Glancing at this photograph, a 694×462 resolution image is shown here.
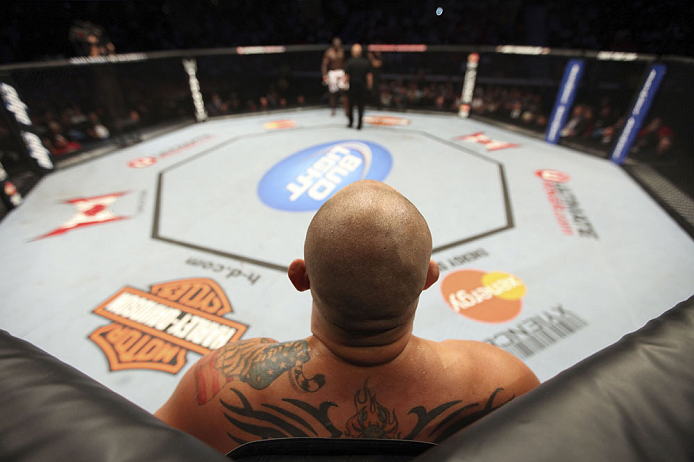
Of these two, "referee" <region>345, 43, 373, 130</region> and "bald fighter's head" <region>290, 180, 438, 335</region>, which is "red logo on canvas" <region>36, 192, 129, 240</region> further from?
"referee" <region>345, 43, 373, 130</region>

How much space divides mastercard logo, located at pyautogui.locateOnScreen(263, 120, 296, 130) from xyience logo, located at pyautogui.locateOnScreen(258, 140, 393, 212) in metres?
1.91

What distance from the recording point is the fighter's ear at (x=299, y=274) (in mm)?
929

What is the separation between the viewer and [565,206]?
3.73m

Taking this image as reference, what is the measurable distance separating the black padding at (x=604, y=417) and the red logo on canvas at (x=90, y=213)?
417 cm

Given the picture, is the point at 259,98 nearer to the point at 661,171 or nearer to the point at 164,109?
the point at 164,109

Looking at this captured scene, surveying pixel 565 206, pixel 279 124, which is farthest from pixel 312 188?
pixel 279 124

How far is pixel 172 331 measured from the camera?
2195mm

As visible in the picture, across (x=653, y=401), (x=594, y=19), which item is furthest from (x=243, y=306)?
A: (x=594, y=19)

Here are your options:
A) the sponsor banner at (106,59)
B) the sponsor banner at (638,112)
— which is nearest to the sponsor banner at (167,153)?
the sponsor banner at (106,59)

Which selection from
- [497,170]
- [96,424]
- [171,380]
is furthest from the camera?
[497,170]

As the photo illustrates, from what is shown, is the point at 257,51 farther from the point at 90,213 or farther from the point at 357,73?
the point at 90,213

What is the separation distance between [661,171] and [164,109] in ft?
30.5

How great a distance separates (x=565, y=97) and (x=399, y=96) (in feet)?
14.0

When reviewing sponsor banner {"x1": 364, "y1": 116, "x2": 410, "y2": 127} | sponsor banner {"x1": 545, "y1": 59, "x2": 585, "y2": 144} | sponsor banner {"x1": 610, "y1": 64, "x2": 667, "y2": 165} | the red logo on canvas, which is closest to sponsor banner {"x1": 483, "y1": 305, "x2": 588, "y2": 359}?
sponsor banner {"x1": 610, "y1": 64, "x2": 667, "y2": 165}
